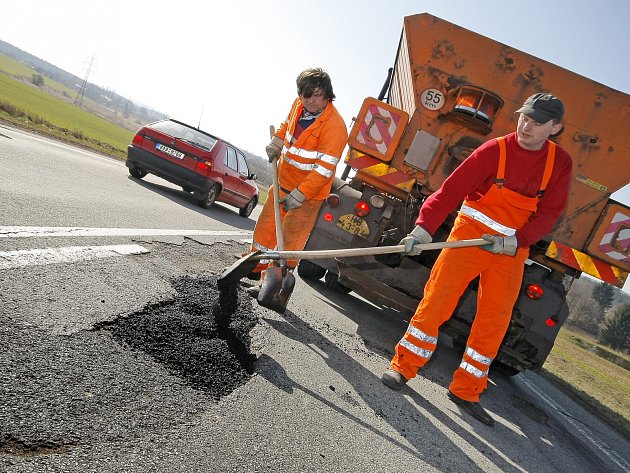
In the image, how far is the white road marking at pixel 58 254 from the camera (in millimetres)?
2809

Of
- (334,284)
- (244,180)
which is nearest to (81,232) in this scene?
(334,284)

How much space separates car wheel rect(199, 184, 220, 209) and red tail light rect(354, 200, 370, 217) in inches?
211

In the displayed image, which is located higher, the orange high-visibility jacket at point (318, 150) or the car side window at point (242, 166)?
the orange high-visibility jacket at point (318, 150)

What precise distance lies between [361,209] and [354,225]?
7.1 inches

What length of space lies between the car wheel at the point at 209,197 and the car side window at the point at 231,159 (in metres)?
0.85

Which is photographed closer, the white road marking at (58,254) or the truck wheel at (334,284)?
the white road marking at (58,254)

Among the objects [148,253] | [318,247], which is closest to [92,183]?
[148,253]

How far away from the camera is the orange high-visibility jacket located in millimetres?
3912

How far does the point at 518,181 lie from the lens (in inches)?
131

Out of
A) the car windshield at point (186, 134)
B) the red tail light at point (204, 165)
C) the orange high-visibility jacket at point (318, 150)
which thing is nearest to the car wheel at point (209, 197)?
the red tail light at point (204, 165)

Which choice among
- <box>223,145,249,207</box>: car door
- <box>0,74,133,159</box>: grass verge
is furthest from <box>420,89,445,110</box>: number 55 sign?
<box>0,74,133,159</box>: grass verge

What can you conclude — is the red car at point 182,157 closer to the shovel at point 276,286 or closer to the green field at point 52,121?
the shovel at point 276,286

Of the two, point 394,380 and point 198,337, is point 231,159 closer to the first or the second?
point 394,380

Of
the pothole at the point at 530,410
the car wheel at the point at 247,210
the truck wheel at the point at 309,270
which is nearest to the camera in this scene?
the pothole at the point at 530,410
